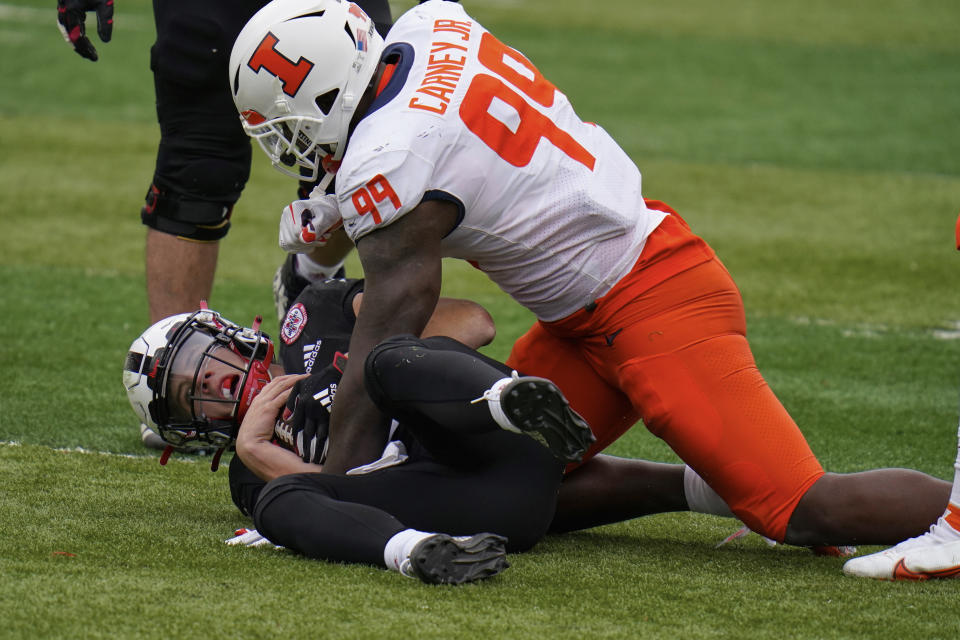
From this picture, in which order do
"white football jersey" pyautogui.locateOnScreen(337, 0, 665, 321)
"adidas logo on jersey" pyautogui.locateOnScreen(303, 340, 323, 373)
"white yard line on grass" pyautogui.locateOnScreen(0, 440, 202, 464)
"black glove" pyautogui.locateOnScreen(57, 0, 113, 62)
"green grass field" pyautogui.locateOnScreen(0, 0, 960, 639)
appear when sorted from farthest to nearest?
1. "black glove" pyautogui.locateOnScreen(57, 0, 113, 62)
2. "white yard line on grass" pyautogui.locateOnScreen(0, 440, 202, 464)
3. "adidas logo on jersey" pyautogui.locateOnScreen(303, 340, 323, 373)
4. "white football jersey" pyautogui.locateOnScreen(337, 0, 665, 321)
5. "green grass field" pyautogui.locateOnScreen(0, 0, 960, 639)

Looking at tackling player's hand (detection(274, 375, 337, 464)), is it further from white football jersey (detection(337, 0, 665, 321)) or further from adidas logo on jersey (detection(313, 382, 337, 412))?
white football jersey (detection(337, 0, 665, 321))

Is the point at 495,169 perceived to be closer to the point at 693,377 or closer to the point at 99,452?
the point at 693,377

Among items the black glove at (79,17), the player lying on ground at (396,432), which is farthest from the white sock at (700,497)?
the black glove at (79,17)

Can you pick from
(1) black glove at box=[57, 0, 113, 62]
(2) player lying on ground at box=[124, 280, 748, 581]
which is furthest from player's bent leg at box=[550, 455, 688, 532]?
(1) black glove at box=[57, 0, 113, 62]

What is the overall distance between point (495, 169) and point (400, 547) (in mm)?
925

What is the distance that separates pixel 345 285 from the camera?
366cm

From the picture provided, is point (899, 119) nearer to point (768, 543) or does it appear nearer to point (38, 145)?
point (38, 145)

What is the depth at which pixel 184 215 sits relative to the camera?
452 centimetres

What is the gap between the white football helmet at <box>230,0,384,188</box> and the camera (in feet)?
10.5

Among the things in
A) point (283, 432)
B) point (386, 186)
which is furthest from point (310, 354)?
point (386, 186)

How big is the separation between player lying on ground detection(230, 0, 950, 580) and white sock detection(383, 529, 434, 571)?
1.22ft

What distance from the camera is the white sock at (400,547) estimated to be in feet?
9.09

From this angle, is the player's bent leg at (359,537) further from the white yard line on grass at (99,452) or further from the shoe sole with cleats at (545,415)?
the white yard line on grass at (99,452)

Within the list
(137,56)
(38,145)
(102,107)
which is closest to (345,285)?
(38,145)
